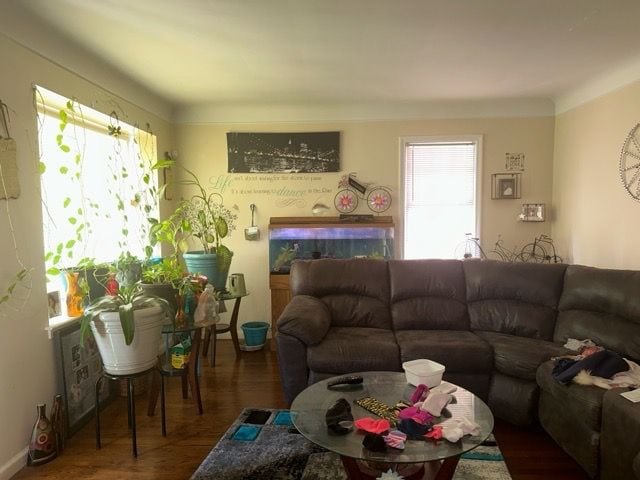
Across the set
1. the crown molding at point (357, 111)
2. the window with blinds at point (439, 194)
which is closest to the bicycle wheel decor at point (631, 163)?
the crown molding at point (357, 111)

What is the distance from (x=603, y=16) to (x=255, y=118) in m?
2.94

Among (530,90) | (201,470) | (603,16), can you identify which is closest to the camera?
(201,470)

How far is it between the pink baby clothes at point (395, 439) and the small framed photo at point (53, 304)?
203 cm

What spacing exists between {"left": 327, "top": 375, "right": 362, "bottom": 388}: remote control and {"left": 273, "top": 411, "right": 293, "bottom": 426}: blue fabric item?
0.57 m

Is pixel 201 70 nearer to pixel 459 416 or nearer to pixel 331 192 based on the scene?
pixel 331 192

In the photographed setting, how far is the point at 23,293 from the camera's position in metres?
2.18

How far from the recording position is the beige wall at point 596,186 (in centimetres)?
303

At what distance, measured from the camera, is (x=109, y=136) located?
125 inches

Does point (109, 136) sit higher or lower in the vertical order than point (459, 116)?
lower

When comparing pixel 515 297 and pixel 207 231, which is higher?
pixel 207 231

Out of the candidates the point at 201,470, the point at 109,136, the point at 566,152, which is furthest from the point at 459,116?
the point at 201,470

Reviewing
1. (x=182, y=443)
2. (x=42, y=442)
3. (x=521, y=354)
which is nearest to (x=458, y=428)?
(x=521, y=354)

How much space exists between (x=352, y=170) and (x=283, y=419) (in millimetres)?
2544

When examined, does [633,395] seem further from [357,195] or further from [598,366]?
[357,195]
